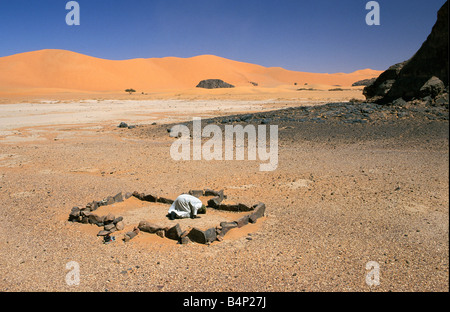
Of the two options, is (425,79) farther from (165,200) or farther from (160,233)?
(160,233)

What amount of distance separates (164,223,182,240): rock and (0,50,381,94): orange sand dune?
225 ft

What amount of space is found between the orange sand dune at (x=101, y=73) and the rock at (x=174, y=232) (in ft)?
225

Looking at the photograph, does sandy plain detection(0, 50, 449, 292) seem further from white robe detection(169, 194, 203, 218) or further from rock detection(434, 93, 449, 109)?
A: white robe detection(169, 194, 203, 218)

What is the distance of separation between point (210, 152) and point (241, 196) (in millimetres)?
5631

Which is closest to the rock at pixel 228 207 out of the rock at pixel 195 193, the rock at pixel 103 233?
the rock at pixel 195 193

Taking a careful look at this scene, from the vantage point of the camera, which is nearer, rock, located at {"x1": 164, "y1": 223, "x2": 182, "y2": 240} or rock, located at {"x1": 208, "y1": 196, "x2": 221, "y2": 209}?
rock, located at {"x1": 164, "y1": 223, "x2": 182, "y2": 240}

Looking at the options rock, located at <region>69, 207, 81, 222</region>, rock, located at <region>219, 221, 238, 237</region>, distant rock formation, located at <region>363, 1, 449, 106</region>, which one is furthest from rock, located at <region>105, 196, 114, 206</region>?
distant rock formation, located at <region>363, 1, 449, 106</region>

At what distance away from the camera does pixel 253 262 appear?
204 inches

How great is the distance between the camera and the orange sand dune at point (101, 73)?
79.1 meters

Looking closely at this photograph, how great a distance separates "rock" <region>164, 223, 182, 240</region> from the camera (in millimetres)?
6039

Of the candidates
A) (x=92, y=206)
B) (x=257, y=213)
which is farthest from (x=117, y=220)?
(x=257, y=213)

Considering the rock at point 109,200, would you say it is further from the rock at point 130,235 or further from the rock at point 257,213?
the rock at point 257,213
